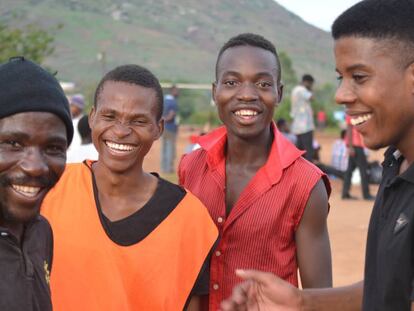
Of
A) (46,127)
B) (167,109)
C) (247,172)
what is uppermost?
(46,127)

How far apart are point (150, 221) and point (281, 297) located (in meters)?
0.72

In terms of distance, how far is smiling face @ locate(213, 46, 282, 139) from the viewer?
3.41m

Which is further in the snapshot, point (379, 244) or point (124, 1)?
point (124, 1)

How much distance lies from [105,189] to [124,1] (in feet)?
394

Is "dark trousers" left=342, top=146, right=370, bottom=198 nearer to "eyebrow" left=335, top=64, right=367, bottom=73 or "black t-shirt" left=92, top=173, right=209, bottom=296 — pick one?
"black t-shirt" left=92, top=173, right=209, bottom=296

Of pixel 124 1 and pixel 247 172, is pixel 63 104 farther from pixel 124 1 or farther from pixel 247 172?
pixel 124 1

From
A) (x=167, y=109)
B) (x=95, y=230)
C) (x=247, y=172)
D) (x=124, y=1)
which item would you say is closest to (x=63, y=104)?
(x=95, y=230)

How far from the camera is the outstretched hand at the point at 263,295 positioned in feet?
8.76

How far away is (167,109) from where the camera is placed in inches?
588

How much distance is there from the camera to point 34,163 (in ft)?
7.72

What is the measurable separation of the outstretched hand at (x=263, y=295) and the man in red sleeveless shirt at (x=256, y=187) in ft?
1.76

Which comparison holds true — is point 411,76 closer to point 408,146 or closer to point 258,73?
point 408,146

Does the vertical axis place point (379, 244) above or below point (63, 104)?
below

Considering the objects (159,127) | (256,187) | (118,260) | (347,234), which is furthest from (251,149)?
(347,234)
